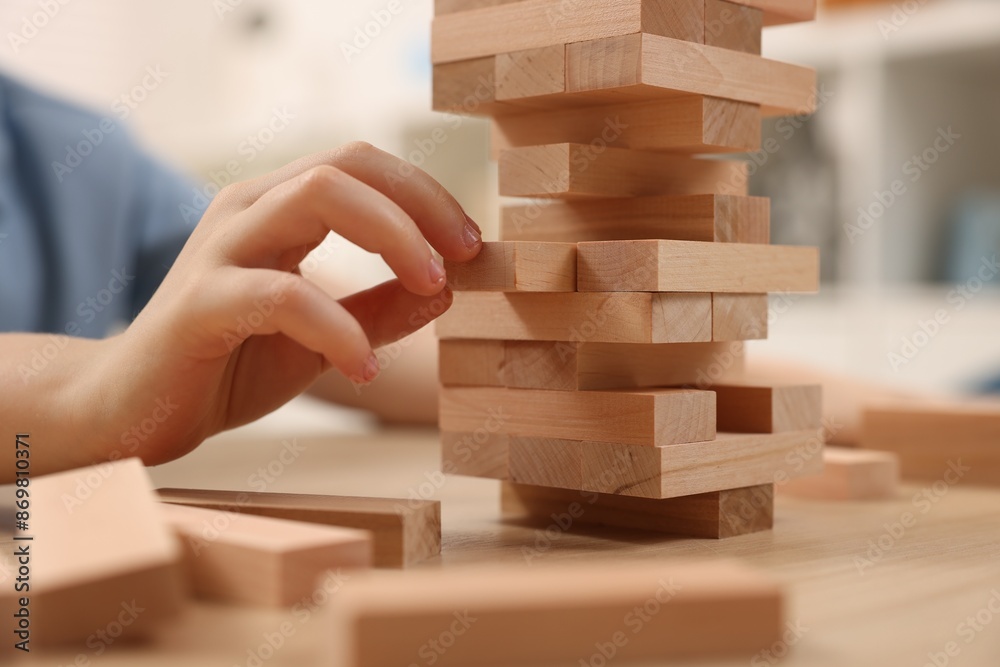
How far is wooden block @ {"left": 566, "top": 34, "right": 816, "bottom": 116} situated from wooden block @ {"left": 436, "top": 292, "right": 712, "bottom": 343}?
0.42ft

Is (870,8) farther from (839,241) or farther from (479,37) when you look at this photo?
(479,37)

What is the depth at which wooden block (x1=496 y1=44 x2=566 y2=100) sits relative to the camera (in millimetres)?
662

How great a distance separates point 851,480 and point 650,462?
0.27 metres

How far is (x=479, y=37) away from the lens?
70 centimetres

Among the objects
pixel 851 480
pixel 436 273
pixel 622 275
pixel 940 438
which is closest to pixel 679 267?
pixel 622 275

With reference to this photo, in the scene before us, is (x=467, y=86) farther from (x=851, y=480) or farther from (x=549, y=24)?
(x=851, y=480)

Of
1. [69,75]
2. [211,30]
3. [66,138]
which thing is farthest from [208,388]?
[211,30]

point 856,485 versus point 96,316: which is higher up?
point 96,316

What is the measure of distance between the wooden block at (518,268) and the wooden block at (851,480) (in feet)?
0.97

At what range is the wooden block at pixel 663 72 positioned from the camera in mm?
627

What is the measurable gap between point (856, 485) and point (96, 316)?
3.70ft

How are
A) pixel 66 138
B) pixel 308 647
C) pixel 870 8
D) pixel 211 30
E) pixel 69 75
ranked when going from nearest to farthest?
1. pixel 308 647
2. pixel 66 138
3. pixel 870 8
4. pixel 69 75
5. pixel 211 30

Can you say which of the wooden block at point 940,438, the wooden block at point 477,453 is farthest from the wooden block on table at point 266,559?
the wooden block at point 940,438

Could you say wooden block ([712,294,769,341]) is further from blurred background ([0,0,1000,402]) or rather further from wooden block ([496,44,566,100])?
blurred background ([0,0,1000,402])
